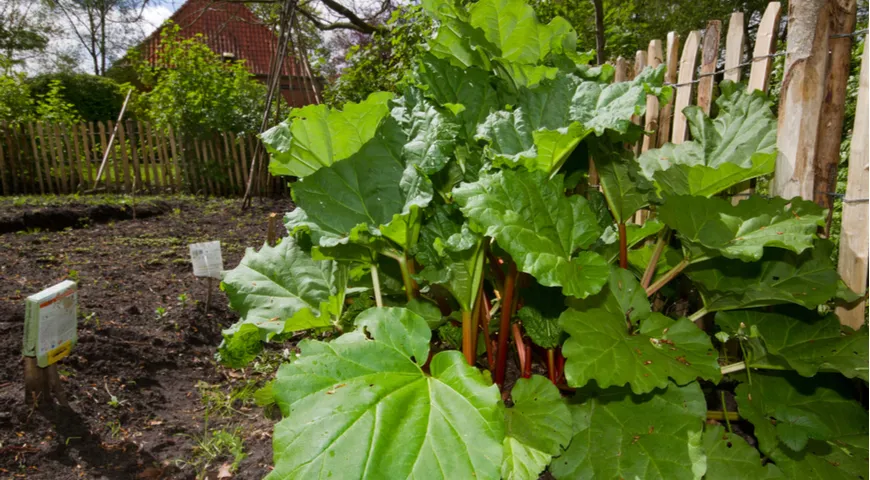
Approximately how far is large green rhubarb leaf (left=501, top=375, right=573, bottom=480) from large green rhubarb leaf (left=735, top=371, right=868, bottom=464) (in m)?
0.57

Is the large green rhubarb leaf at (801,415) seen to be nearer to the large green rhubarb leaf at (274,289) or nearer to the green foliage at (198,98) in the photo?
the large green rhubarb leaf at (274,289)

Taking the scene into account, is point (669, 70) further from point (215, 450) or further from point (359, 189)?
point (215, 450)

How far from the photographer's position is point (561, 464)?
142 cm

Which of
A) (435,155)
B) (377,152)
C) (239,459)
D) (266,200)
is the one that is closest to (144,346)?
(239,459)

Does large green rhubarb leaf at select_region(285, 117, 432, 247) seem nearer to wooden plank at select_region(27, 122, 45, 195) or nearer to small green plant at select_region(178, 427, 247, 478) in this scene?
small green plant at select_region(178, 427, 247, 478)

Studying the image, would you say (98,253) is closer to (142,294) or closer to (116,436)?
(142,294)

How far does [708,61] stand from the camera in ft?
6.69

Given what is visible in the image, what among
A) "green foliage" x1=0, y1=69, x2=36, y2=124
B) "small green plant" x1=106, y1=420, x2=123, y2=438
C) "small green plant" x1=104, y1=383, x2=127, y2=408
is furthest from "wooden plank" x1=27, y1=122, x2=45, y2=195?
"small green plant" x1=106, y1=420, x2=123, y2=438

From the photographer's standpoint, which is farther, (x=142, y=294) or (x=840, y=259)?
(x=142, y=294)

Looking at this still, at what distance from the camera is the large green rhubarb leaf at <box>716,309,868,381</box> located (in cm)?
142

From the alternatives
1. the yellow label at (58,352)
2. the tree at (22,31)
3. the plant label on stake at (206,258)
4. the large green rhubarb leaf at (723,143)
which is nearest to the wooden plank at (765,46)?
the large green rhubarb leaf at (723,143)

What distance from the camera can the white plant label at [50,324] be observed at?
1.83m

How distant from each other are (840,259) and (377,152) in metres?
1.48

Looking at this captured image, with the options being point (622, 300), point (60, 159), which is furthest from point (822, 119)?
point (60, 159)
